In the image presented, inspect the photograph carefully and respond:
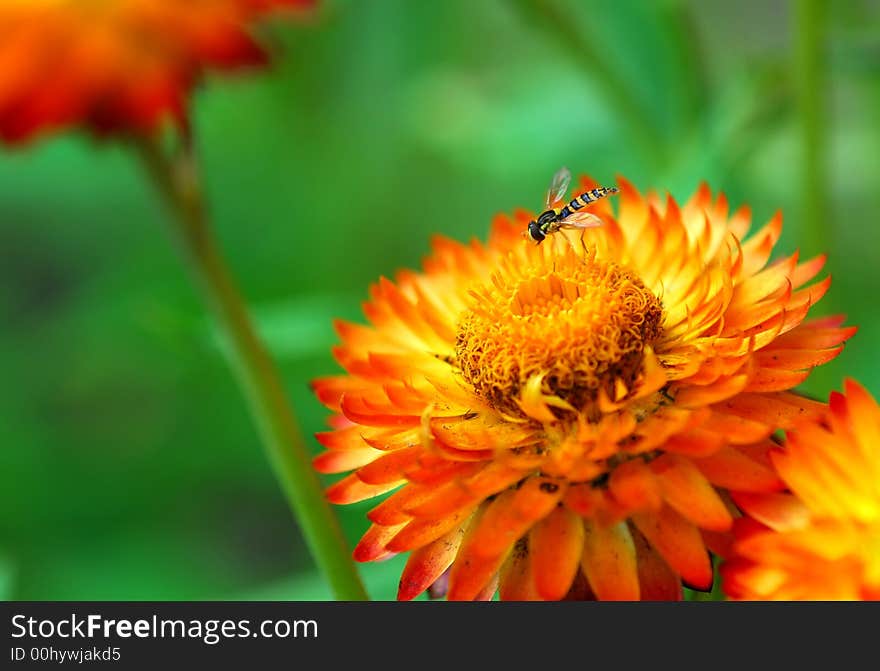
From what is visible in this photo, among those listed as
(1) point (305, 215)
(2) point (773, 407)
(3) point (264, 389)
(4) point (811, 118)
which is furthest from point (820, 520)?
(1) point (305, 215)

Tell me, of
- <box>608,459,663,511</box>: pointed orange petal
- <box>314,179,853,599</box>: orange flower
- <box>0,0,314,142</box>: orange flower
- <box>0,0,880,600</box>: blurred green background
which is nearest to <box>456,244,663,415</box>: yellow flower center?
<box>314,179,853,599</box>: orange flower

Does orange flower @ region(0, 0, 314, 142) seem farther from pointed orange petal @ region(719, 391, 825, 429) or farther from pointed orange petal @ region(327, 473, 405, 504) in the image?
pointed orange petal @ region(719, 391, 825, 429)

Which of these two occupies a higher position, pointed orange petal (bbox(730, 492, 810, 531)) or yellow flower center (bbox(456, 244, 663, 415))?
yellow flower center (bbox(456, 244, 663, 415))

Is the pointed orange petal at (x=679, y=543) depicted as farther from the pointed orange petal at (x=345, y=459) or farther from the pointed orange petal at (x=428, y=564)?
the pointed orange petal at (x=345, y=459)

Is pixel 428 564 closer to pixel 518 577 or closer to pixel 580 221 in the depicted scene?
pixel 518 577

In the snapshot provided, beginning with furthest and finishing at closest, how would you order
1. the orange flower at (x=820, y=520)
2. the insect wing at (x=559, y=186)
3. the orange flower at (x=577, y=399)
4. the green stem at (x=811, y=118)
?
the green stem at (x=811, y=118) → the insect wing at (x=559, y=186) → the orange flower at (x=577, y=399) → the orange flower at (x=820, y=520)

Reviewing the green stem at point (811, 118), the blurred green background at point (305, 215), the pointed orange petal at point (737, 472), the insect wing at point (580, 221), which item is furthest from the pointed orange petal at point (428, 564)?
the green stem at point (811, 118)
